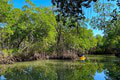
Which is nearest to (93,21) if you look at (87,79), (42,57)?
(42,57)

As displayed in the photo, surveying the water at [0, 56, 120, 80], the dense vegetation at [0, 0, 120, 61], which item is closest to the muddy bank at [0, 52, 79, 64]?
the dense vegetation at [0, 0, 120, 61]

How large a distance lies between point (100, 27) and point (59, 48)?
251 inches

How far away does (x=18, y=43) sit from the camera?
73.6ft

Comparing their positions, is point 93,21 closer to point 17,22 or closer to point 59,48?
point 59,48

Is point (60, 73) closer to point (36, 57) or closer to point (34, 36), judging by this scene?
point (36, 57)

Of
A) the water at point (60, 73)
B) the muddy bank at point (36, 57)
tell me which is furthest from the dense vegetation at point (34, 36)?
the water at point (60, 73)

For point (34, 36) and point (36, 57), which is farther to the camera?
point (34, 36)

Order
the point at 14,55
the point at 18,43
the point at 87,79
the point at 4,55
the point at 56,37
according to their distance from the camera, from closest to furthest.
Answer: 1. the point at 87,79
2. the point at 4,55
3. the point at 14,55
4. the point at 18,43
5. the point at 56,37

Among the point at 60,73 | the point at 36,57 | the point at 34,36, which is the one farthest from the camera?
the point at 34,36

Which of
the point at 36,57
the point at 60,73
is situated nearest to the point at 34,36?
the point at 36,57

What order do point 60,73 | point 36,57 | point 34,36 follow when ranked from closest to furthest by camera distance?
1. point 60,73
2. point 36,57
3. point 34,36

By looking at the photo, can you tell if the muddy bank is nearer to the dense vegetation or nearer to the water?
the dense vegetation

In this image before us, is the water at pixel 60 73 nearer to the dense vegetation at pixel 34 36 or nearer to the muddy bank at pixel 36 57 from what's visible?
the muddy bank at pixel 36 57

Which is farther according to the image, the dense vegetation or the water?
the dense vegetation
